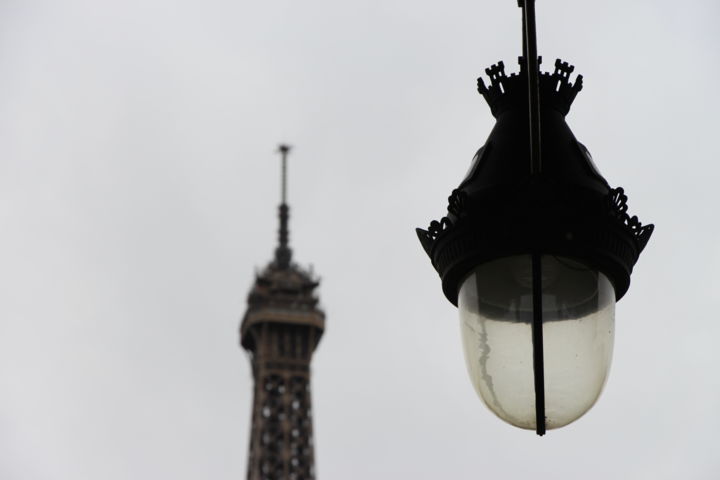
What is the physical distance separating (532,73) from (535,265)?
63cm

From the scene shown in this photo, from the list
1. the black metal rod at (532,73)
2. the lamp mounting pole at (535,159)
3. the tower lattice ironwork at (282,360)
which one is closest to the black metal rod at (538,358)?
the lamp mounting pole at (535,159)

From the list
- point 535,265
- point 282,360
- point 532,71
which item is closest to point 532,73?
point 532,71

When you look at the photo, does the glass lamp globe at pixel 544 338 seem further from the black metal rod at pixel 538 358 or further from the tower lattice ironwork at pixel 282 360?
the tower lattice ironwork at pixel 282 360

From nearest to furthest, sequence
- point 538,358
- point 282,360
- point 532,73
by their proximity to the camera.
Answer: point 538,358
point 532,73
point 282,360

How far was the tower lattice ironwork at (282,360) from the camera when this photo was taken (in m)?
78.2

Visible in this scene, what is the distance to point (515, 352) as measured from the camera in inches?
215

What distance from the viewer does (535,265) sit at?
548cm

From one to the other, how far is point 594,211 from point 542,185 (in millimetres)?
194

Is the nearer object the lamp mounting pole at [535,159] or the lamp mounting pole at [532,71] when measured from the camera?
the lamp mounting pole at [535,159]

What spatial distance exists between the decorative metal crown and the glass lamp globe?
68cm

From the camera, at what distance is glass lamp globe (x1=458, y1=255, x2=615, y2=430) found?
545cm

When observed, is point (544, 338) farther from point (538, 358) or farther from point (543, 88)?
point (543, 88)

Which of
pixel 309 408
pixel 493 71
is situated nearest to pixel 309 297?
pixel 309 408

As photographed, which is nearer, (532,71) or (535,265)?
(535,265)
